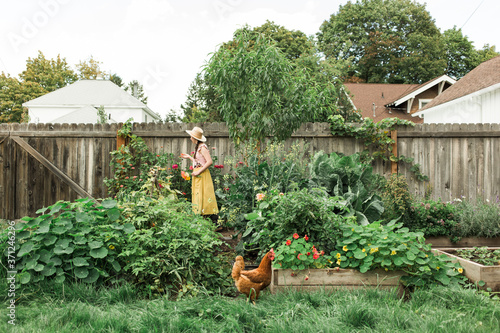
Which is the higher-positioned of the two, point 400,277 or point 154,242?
point 154,242

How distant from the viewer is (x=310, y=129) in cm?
684

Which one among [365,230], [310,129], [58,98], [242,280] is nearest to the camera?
[242,280]

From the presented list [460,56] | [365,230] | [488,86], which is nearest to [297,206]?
[365,230]

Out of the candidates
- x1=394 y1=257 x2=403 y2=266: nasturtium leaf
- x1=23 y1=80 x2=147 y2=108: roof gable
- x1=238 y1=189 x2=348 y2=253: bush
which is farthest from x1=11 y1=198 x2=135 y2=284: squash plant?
x1=23 y1=80 x2=147 y2=108: roof gable

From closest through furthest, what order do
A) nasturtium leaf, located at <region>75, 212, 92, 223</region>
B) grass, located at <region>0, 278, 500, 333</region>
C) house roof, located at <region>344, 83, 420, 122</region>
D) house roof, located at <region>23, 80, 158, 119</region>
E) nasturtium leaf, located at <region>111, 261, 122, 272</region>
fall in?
1. grass, located at <region>0, 278, 500, 333</region>
2. nasturtium leaf, located at <region>111, 261, 122, 272</region>
3. nasturtium leaf, located at <region>75, 212, 92, 223</region>
4. house roof, located at <region>344, 83, 420, 122</region>
5. house roof, located at <region>23, 80, 158, 119</region>

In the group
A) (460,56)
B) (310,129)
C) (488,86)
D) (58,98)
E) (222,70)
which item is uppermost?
(460,56)

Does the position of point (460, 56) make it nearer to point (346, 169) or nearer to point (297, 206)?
point (346, 169)

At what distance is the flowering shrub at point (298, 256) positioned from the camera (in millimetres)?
3116

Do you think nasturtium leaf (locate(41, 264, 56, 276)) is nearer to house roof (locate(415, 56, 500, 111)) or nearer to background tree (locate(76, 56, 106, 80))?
house roof (locate(415, 56, 500, 111))

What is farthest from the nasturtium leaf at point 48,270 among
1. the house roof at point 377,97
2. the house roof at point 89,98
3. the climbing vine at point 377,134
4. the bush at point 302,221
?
the house roof at point 89,98

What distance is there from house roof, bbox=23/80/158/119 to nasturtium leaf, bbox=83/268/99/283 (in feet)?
71.6

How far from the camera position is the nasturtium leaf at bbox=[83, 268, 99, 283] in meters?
3.04

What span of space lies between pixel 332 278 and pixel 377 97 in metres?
20.0

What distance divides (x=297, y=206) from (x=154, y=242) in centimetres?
132
